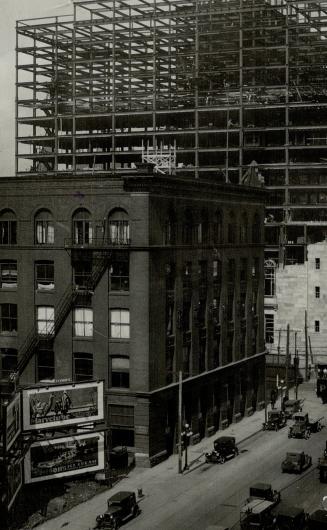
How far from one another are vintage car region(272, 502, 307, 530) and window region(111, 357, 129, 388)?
1809 cm

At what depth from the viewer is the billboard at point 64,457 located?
4600 cm

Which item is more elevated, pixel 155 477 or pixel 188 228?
pixel 188 228

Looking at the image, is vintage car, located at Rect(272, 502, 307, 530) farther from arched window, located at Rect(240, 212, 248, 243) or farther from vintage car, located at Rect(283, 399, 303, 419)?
arched window, located at Rect(240, 212, 248, 243)

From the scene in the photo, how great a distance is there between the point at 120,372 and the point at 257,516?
1829 cm

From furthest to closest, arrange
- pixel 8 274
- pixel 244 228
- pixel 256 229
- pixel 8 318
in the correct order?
pixel 256 229 → pixel 244 228 → pixel 8 274 → pixel 8 318

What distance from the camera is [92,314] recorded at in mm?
59219

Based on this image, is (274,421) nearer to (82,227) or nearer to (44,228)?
(82,227)

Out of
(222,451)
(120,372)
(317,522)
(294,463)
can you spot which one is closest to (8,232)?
(120,372)

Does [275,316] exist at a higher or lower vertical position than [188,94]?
lower

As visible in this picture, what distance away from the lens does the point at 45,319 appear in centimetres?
6047

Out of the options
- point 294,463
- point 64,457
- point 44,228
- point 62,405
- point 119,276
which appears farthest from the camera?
point 44,228

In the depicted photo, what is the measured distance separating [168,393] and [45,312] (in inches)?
430

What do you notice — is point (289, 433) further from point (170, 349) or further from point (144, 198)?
point (144, 198)

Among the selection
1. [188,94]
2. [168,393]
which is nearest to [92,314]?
[168,393]
